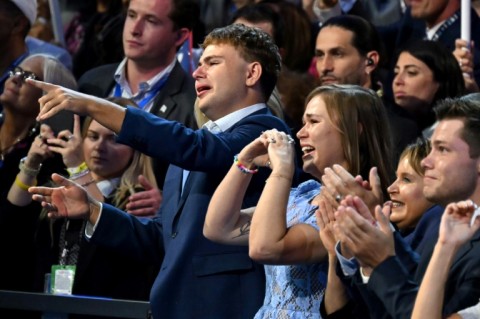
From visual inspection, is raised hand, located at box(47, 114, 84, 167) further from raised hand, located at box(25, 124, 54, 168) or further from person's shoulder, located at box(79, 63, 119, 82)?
person's shoulder, located at box(79, 63, 119, 82)

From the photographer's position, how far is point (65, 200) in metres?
5.67

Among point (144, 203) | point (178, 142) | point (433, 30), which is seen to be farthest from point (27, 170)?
point (433, 30)

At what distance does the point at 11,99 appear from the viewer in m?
7.44

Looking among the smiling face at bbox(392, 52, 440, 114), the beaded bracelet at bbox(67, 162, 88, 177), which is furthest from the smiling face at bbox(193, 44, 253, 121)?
the smiling face at bbox(392, 52, 440, 114)

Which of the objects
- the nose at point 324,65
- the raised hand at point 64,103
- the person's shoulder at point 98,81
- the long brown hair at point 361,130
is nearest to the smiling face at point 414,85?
the nose at point 324,65

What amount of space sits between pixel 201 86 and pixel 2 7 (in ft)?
9.70

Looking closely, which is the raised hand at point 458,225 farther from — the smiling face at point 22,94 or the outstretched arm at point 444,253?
the smiling face at point 22,94

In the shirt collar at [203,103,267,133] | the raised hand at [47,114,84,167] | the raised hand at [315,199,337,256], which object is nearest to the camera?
the raised hand at [315,199,337,256]

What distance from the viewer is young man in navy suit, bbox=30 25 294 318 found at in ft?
16.4

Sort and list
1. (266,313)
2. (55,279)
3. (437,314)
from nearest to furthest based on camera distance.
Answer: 1. (437,314)
2. (266,313)
3. (55,279)

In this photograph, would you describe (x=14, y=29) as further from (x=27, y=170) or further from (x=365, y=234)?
(x=365, y=234)

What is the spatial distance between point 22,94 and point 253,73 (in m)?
2.40

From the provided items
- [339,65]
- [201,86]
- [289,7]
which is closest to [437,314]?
[201,86]

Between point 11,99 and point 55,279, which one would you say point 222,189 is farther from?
point 11,99
